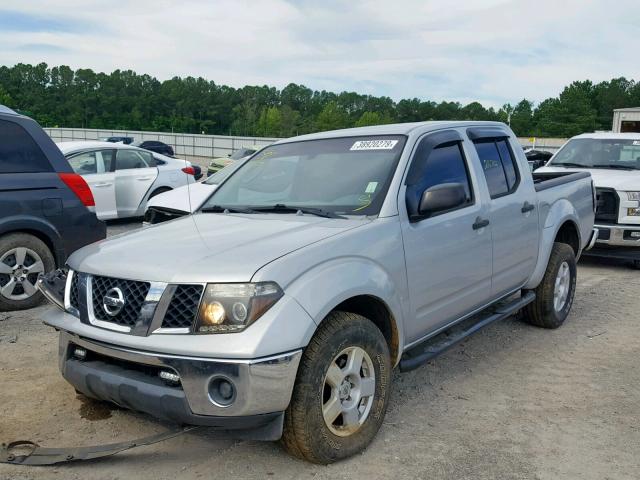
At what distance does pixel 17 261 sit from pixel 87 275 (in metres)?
3.10

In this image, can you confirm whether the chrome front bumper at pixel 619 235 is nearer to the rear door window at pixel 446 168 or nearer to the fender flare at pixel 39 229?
the rear door window at pixel 446 168

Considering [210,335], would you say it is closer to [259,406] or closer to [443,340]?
[259,406]

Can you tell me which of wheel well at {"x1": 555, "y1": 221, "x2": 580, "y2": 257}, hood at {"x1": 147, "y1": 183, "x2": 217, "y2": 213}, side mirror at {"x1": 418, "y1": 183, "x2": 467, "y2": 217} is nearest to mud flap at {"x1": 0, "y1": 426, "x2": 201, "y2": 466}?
side mirror at {"x1": 418, "y1": 183, "x2": 467, "y2": 217}

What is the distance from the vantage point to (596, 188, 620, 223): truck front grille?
8.57 metres

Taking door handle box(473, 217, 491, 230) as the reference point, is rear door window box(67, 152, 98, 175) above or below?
above

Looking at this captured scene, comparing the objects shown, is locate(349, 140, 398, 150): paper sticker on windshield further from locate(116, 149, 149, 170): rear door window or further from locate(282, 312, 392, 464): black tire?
locate(116, 149, 149, 170): rear door window

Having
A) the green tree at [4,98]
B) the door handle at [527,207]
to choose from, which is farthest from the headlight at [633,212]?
the green tree at [4,98]

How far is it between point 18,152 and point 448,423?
464cm

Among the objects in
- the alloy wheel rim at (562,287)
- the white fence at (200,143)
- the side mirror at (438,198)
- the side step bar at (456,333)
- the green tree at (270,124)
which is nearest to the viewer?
the side mirror at (438,198)

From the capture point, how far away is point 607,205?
8.70m

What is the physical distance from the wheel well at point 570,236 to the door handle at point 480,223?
6.27ft

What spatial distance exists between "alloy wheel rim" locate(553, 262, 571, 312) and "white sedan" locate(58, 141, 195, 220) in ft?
25.7


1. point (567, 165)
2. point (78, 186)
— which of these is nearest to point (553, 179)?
point (567, 165)

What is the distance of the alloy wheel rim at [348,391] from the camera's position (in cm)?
321
